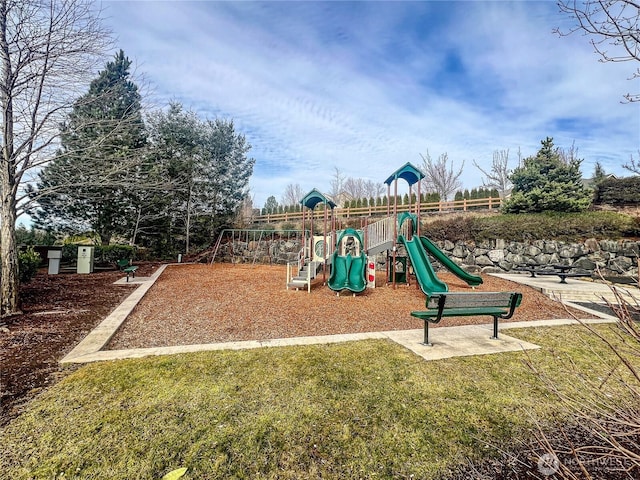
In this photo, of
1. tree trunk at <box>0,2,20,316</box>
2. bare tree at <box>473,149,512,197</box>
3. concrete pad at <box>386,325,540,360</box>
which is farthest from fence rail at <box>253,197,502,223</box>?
tree trunk at <box>0,2,20,316</box>

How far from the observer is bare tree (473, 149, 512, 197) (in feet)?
102

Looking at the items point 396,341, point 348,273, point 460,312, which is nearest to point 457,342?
point 460,312

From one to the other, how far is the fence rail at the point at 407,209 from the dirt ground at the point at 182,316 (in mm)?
11223

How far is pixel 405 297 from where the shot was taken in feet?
27.8

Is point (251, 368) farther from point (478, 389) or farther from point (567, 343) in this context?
point (567, 343)

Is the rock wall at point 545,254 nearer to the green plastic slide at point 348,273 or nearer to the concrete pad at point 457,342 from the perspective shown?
the green plastic slide at point 348,273

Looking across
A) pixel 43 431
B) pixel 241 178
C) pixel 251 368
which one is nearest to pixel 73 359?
pixel 43 431

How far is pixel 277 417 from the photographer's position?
2.50 meters

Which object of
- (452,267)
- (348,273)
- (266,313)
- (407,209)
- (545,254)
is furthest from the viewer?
(407,209)

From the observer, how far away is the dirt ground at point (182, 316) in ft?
12.4

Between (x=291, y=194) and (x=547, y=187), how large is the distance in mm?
46976

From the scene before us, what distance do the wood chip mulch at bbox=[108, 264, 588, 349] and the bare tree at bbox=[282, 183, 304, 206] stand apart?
1888 inches

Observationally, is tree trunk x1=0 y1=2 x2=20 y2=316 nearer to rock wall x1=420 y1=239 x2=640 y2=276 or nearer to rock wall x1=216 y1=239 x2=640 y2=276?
rock wall x1=216 y1=239 x2=640 y2=276

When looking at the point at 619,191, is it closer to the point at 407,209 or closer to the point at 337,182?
the point at 407,209
